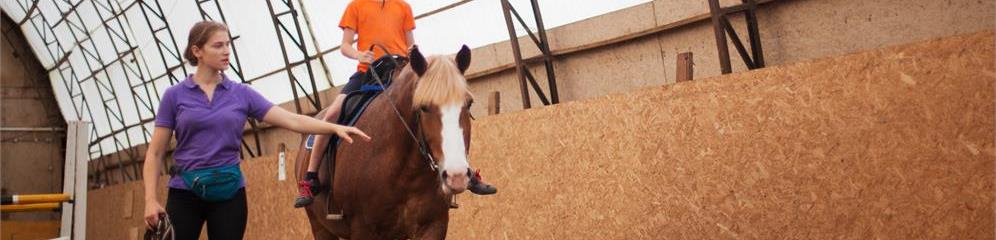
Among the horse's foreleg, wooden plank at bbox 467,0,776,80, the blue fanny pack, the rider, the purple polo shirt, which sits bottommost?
the horse's foreleg

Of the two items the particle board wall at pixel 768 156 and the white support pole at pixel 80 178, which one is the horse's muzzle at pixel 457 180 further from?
the white support pole at pixel 80 178

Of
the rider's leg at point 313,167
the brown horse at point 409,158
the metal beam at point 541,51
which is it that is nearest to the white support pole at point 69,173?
the rider's leg at point 313,167

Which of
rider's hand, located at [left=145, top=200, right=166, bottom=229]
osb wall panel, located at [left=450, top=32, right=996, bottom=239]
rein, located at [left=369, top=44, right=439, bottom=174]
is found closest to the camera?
rider's hand, located at [left=145, top=200, right=166, bottom=229]

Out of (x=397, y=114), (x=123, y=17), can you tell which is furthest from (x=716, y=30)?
(x=123, y=17)

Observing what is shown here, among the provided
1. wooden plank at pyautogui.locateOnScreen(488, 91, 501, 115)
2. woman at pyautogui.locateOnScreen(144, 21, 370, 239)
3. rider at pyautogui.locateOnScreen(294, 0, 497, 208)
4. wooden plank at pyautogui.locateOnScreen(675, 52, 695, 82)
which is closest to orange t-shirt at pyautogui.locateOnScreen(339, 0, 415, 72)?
rider at pyautogui.locateOnScreen(294, 0, 497, 208)

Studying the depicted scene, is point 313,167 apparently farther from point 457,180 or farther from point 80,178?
point 80,178

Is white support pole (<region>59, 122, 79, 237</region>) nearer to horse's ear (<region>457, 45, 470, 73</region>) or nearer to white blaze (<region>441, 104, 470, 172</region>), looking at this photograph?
horse's ear (<region>457, 45, 470, 73</region>)

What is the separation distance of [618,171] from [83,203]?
14.1ft

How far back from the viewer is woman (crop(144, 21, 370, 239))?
13.1ft

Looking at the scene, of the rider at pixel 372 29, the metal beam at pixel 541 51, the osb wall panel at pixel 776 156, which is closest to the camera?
the osb wall panel at pixel 776 156

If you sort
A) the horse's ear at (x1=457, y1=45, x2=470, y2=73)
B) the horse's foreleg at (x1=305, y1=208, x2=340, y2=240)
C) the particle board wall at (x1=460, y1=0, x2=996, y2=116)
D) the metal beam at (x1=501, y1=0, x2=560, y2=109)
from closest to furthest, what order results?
the horse's ear at (x1=457, y1=45, x2=470, y2=73) < the horse's foreleg at (x1=305, y1=208, x2=340, y2=240) < the particle board wall at (x1=460, y1=0, x2=996, y2=116) < the metal beam at (x1=501, y1=0, x2=560, y2=109)

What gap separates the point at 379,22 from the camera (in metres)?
5.76

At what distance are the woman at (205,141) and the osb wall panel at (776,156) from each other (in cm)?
360

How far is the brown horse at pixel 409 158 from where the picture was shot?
414 centimetres
